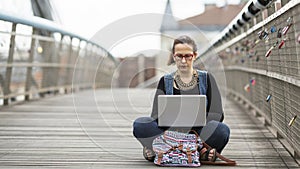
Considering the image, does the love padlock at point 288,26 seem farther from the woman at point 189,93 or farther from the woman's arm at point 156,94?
the woman's arm at point 156,94

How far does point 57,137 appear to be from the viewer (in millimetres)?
4250

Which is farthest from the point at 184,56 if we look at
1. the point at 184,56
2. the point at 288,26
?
the point at 288,26

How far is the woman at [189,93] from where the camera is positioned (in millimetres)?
3229

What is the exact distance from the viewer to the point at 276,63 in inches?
158

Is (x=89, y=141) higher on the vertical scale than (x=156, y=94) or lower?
lower

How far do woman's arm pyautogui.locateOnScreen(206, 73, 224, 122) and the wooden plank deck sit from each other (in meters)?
0.29

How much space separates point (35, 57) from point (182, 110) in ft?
14.9

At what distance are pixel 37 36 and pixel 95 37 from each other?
156 inches

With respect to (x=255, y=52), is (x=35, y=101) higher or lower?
lower

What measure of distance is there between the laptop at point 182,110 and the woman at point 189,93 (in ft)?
0.26

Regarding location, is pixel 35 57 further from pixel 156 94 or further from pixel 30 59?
pixel 156 94

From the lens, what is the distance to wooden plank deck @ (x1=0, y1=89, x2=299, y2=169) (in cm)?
322

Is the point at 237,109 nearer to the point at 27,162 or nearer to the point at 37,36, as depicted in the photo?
the point at 37,36

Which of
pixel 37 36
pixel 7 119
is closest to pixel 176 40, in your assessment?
pixel 7 119
